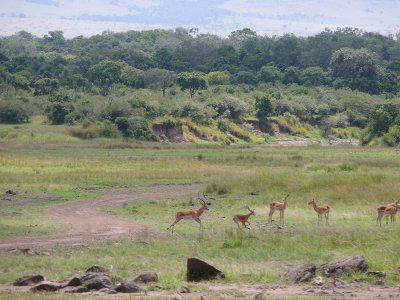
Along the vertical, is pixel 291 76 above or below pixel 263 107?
above

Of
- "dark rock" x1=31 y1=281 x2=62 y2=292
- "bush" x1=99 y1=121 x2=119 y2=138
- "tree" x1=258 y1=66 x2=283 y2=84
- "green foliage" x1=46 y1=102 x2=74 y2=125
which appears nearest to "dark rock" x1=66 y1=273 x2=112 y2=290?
"dark rock" x1=31 y1=281 x2=62 y2=292

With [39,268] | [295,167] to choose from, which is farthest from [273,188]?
[39,268]

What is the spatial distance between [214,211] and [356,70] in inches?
4086

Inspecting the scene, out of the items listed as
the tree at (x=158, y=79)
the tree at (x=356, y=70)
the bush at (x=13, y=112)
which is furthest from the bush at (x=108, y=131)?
the tree at (x=356, y=70)

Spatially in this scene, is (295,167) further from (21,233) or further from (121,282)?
(121,282)

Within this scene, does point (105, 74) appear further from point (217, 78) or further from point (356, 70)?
point (356, 70)

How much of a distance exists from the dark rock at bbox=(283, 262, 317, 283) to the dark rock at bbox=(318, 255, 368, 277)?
1.07ft

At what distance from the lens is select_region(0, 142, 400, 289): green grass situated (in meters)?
18.8

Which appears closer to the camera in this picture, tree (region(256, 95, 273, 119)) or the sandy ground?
the sandy ground

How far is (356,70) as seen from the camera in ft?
424

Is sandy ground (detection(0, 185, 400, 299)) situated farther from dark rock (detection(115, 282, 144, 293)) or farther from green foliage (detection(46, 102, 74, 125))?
green foliage (detection(46, 102, 74, 125))

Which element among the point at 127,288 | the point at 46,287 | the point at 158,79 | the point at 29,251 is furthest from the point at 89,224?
the point at 158,79

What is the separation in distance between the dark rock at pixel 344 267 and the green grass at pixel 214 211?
66 centimetres

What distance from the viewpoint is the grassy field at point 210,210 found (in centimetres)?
1881
